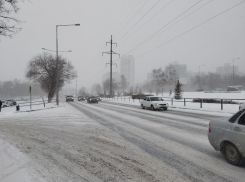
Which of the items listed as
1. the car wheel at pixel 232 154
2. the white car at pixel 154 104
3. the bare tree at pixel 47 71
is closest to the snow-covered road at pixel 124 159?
the car wheel at pixel 232 154

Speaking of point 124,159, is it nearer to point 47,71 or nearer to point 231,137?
point 231,137

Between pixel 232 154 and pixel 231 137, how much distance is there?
0.43 meters

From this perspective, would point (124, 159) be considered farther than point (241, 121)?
Yes

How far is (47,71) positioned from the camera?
1699 inches

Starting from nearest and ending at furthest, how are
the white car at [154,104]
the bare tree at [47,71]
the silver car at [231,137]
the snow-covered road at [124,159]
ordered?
the snow-covered road at [124,159]
the silver car at [231,137]
the white car at [154,104]
the bare tree at [47,71]

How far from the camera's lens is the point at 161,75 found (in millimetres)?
73000

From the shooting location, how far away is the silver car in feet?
13.2

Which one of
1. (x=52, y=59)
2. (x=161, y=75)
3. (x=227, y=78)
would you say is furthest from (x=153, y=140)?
(x=227, y=78)

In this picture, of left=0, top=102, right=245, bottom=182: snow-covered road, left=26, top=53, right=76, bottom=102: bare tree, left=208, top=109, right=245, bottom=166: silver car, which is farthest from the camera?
left=26, top=53, right=76, bottom=102: bare tree

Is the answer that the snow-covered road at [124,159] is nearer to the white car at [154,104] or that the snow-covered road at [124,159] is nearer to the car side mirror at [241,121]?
the car side mirror at [241,121]

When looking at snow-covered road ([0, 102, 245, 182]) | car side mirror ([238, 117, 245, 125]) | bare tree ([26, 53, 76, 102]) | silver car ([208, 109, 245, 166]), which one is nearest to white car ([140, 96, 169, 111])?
snow-covered road ([0, 102, 245, 182])

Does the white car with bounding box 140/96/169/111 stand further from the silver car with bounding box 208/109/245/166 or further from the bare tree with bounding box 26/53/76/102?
the bare tree with bounding box 26/53/76/102

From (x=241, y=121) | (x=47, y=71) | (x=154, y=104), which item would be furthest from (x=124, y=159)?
(x=47, y=71)

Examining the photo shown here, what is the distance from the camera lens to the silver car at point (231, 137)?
4.01 metres
